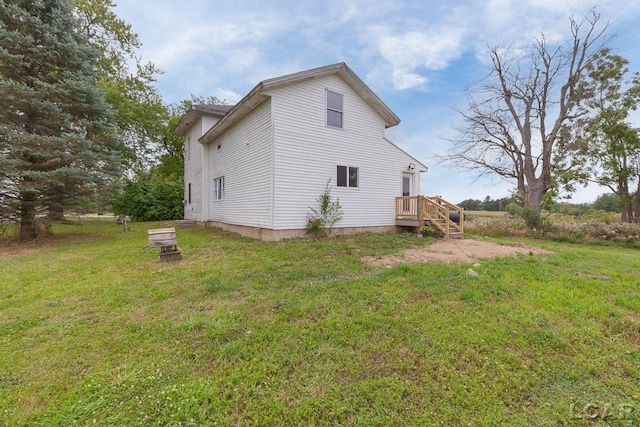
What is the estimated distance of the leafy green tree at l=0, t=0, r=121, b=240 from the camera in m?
7.91

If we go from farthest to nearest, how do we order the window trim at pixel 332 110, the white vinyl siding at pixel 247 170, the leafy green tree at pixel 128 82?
the leafy green tree at pixel 128 82, the window trim at pixel 332 110, the white vinyl siding at pixel 247 170

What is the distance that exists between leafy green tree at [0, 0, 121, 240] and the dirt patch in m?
9.93

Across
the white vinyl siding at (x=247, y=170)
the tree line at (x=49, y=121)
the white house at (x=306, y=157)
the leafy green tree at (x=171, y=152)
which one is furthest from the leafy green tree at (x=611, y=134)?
the leafy green tree at (x=171, y=152)

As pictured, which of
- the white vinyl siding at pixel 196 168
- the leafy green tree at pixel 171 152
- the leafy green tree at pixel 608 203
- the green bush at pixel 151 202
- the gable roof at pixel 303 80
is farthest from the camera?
the leafy green tree at pixel 171 152

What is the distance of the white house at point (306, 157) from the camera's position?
8648mm

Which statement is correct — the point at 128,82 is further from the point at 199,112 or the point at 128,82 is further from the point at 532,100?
the point at 532,100

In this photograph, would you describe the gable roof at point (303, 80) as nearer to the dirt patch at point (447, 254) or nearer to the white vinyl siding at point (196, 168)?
the white vinyl siding at point (196, 168)

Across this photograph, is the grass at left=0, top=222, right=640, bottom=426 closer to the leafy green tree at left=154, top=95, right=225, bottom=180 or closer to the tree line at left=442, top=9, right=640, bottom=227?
the tree line at left=442, top=9, right=640, bottom=227

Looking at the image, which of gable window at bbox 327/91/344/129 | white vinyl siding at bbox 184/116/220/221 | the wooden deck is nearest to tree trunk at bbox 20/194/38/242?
white vinyl siding at bbox 184/116/220/221

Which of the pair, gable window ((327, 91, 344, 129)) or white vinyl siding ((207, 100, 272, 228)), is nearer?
white vinyl siding ((207, 100, 272, 228))

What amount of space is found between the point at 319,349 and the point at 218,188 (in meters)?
12.1

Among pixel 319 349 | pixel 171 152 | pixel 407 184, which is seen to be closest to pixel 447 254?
pixel 319 349

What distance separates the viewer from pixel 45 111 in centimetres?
826

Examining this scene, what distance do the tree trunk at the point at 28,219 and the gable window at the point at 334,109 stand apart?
10.5 meters
